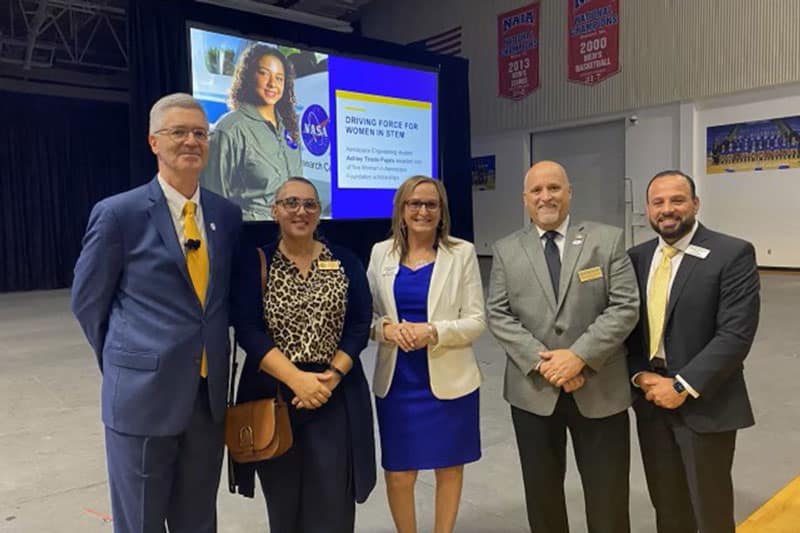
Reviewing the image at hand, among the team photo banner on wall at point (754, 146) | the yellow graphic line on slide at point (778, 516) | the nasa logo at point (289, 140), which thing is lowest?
the yellow graphic line on slide at point (778, 516)

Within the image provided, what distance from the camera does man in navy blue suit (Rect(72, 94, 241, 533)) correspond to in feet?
4.93

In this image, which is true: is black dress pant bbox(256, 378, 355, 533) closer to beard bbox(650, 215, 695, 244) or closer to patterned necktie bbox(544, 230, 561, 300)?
patterned necktie bbox(544, 230, 561, 300)

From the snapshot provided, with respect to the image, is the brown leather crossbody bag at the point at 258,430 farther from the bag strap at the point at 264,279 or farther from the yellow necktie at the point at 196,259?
the yellow necktie at the point at 196,259

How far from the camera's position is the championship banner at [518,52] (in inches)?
528

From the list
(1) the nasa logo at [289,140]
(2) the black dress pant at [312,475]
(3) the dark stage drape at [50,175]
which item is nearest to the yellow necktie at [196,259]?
(2) the black dress pant at [312,475]

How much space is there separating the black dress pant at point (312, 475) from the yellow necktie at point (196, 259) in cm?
39

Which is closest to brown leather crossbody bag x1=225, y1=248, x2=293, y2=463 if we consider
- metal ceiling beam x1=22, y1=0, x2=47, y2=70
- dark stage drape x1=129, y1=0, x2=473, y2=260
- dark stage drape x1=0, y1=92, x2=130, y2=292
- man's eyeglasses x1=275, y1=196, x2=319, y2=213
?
man's eyeglasses x1=275, y1=196, x2=319, y2=213

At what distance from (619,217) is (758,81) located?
3429 mm

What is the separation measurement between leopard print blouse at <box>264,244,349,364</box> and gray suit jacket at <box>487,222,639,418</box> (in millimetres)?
547

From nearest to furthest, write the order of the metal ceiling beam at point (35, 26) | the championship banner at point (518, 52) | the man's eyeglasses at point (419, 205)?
the man's eyeglasses at point (419, 205)
the metal ceiling beam at point (35, 26)
the championship banner at point (518, 52)

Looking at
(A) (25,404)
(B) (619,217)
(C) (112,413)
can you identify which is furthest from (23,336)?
(B) (619,217)

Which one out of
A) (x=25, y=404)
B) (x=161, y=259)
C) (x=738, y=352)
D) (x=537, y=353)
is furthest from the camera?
(x=25, y=404)

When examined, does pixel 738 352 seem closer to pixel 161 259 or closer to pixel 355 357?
pixel 355 357

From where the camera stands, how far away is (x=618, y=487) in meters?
1.85
